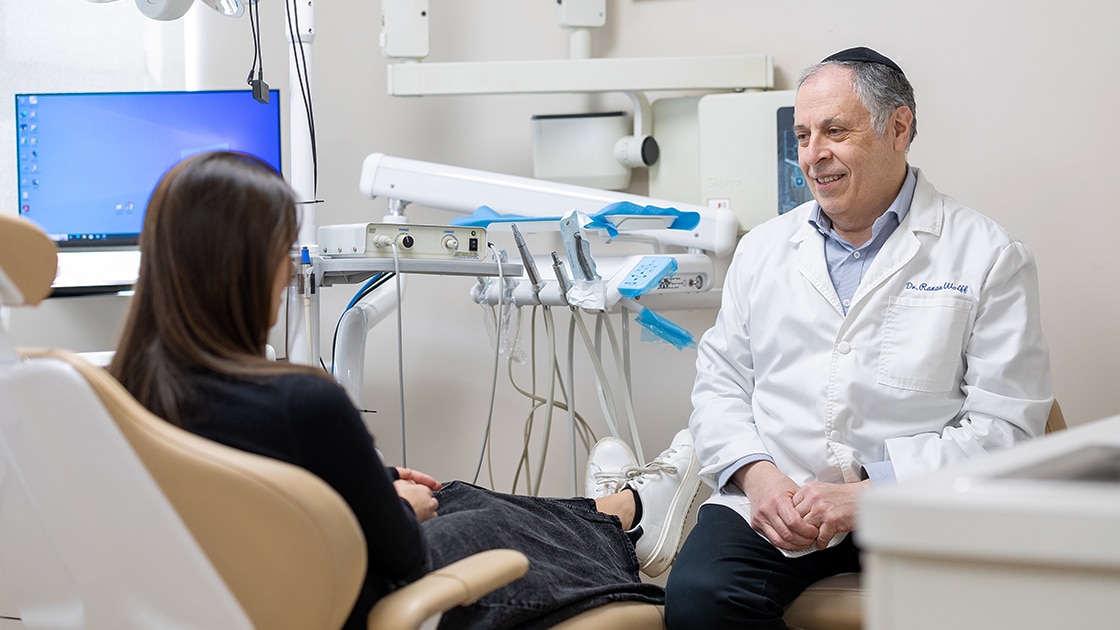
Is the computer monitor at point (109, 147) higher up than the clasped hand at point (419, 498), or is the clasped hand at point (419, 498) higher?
the computer monitor at point (109, 147)

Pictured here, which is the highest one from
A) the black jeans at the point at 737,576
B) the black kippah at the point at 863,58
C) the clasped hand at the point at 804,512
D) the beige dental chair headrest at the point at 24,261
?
the black kippah at the point at 863,58

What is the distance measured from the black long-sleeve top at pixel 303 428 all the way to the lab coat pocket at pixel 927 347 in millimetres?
996

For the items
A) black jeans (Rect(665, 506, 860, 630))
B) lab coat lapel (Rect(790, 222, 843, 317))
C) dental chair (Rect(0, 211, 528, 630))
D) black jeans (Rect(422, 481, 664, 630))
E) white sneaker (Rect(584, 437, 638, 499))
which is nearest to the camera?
dental chair (Rect(0, 211, 528, 630))

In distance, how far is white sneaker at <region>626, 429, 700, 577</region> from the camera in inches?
78.8

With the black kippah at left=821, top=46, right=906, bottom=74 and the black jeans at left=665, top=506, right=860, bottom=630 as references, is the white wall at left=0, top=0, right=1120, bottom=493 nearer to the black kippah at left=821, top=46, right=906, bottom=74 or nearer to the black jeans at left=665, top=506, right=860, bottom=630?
the black kippah at left=821, top=46, right=906, bottom=74

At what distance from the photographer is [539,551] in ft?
5.30

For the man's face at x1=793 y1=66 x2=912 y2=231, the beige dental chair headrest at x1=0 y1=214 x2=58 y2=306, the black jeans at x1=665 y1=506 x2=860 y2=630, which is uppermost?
the man's face at x1=793 y1=66 x2=912 y2=231

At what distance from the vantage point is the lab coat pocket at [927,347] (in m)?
1.84

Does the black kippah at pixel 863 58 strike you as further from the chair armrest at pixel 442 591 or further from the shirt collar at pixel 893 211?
the chair armrest at pixel 442 591

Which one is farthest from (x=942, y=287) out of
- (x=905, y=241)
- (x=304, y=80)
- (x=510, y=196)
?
(x=304, y=80)

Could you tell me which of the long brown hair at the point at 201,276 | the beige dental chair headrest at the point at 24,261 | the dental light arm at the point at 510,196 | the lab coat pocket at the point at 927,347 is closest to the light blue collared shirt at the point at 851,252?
the lab coat pocket at the point at 927,347

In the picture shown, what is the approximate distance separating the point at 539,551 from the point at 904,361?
2.30 feet

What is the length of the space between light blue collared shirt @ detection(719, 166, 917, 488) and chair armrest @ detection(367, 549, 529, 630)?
0.78 m

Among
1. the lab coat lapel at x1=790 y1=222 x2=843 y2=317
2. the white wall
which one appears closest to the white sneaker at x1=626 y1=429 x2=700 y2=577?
the lab coat lapel at x1=790 y1=222 x2=843 y2=317
